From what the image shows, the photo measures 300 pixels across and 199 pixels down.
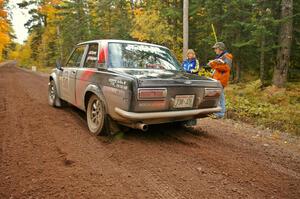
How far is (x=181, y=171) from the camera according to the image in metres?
3.26

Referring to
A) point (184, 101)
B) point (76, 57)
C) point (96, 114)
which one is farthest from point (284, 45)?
point (96, 114)

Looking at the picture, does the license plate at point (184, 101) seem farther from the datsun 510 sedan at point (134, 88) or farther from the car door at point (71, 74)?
the car door at point (71, 74)

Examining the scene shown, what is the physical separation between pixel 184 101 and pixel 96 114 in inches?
64.3

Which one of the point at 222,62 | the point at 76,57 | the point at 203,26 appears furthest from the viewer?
the point at 203,26

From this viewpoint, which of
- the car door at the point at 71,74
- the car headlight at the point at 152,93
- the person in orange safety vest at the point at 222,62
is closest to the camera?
the car headlight at the point at 152,93

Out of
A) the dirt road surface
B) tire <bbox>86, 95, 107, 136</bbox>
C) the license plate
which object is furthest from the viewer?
tire <bbox>86, 95, 107, 136</bbox>

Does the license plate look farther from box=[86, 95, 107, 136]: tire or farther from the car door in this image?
the car door

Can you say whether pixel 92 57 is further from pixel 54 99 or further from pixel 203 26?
pixel 203 26

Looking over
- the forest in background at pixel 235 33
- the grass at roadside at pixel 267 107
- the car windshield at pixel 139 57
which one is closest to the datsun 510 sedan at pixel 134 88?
the car windshield at pixel 139 57

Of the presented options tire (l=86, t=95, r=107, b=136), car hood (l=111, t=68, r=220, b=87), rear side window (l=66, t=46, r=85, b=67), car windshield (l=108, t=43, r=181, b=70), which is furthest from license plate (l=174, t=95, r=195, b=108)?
rear side window (l=66, t=46, r=85, b=67)

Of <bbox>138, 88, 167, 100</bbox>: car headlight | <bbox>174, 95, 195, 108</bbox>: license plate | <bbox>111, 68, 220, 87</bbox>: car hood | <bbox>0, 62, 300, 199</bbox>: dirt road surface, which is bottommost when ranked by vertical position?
<bbox>0, 62, 300, 199</bbox>: dirt road surface

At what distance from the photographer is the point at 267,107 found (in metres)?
7.56

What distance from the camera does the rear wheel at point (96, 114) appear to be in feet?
14.4

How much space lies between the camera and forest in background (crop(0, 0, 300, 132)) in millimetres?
8508
